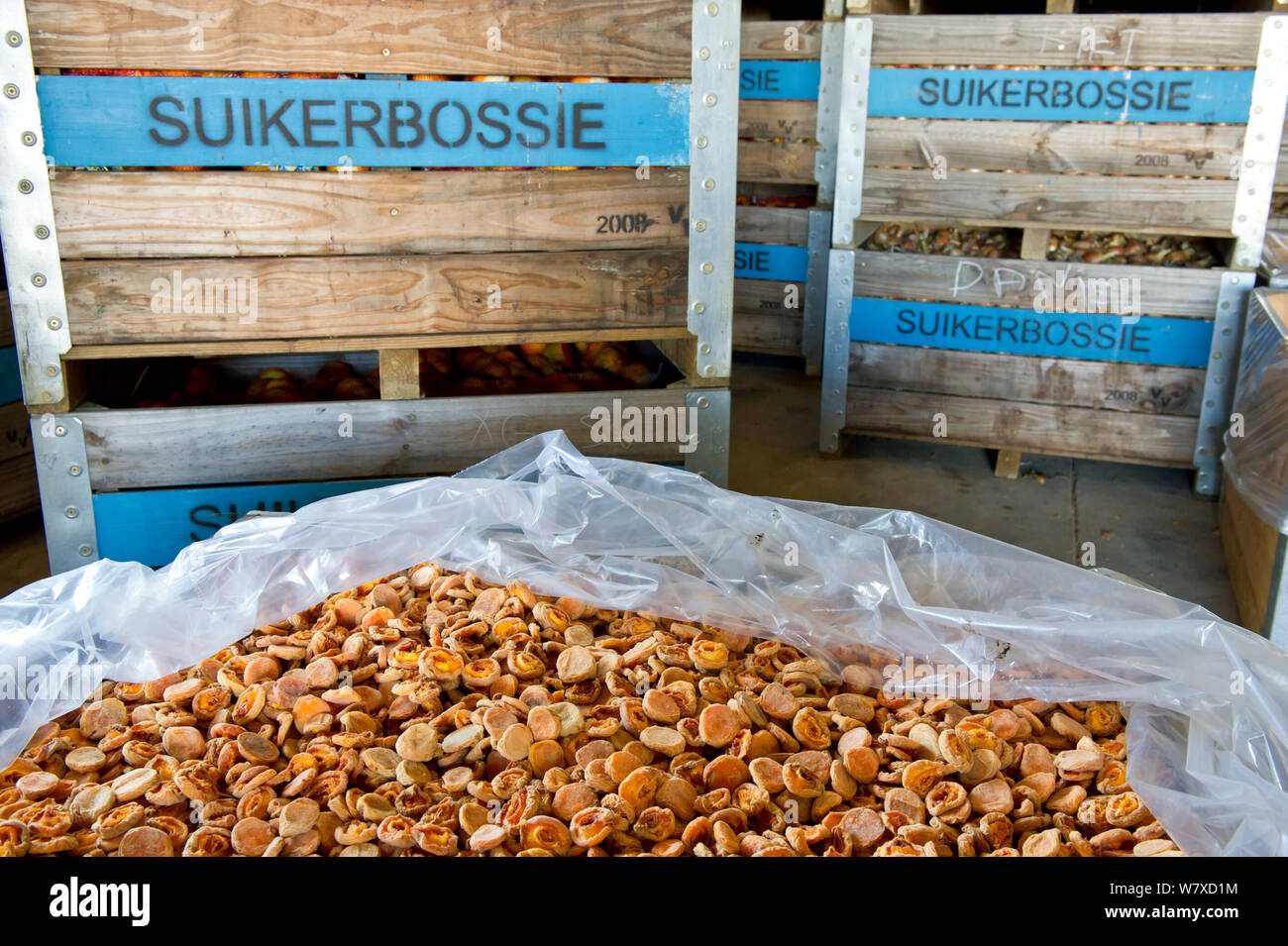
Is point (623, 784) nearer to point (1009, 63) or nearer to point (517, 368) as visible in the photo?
point (517, 368)

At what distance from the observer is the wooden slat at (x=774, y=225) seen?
18.3ft

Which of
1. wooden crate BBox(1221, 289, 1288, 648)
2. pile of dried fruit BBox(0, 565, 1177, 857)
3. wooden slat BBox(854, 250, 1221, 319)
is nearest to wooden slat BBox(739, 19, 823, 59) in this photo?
wooden slat BBox(854, 250, 1221, 319)

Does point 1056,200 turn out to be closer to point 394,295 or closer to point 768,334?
point 768,334

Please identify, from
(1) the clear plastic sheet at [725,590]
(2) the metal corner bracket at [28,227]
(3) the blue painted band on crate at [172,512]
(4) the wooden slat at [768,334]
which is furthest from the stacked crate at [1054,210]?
(2) the metal corner bracket at [28,227]

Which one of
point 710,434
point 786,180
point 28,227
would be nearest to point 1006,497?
point 786,180

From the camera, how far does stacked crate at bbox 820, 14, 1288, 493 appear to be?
382 centimetres

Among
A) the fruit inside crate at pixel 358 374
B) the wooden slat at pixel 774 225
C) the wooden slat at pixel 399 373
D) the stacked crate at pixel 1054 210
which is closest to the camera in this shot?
the wooden slat at pixel 399 373

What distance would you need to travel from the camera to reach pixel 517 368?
3.00 meters

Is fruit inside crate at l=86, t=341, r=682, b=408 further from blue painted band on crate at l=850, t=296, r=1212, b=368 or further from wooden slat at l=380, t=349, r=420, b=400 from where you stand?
blue painted band on crate at l=850, t=296, r=1212, b=368

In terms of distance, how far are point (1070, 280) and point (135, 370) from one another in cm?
329

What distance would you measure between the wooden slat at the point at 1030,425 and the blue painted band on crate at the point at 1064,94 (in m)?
1.12

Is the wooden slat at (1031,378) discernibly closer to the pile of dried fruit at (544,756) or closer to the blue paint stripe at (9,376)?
the pile of dried fruit at (544,756)

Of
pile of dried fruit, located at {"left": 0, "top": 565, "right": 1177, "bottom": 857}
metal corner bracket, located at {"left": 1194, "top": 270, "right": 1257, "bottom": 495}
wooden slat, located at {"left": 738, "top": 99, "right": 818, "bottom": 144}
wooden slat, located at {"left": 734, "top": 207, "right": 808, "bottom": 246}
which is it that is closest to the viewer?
pile of dried fruit, located at {"left": 0, "top": 565, "right": 1177, "bottom": 857}

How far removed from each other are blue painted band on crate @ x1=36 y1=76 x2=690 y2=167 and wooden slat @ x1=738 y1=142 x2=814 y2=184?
329cm
